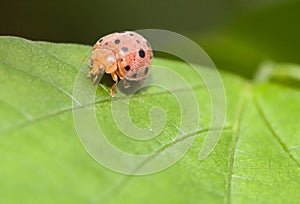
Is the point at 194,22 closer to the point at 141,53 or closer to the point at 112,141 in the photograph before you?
the point at 141,53

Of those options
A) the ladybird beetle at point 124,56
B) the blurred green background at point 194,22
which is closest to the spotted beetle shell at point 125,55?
the ladybird beetle at point 124,56

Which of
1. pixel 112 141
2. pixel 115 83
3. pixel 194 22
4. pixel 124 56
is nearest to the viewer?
pixel 112 141

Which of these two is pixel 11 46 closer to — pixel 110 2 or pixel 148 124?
pixel 148 124

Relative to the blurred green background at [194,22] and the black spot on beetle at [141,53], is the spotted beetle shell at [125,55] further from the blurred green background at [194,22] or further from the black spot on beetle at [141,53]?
the blurred green background at [194,22]

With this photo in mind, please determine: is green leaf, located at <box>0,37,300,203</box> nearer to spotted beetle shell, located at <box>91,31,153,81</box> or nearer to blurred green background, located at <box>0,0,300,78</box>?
spotted beetle shell, located at <box>91,31,153,81</box>

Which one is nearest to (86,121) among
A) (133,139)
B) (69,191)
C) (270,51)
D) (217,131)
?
(133,139)

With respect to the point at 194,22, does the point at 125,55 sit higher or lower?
higher

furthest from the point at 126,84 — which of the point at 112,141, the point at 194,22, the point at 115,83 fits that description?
the point at 194,22
